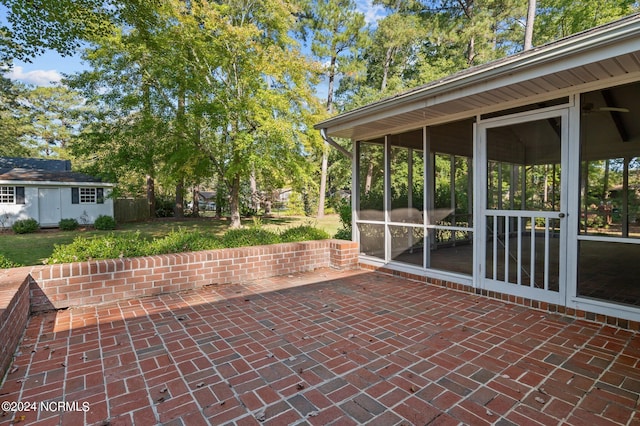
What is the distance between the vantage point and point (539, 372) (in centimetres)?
236

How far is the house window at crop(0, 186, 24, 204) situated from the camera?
543 inches

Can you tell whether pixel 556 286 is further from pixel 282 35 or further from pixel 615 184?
pixel 282 35

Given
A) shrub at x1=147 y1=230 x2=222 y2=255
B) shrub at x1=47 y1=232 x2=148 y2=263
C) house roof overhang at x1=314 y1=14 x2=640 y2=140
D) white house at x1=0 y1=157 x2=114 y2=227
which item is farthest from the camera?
white house at x1=0 y1=157 x2=114 y2=227

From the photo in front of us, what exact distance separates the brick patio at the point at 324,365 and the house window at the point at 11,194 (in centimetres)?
1456

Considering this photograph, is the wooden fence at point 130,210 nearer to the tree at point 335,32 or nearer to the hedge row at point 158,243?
the tree at point 335,32

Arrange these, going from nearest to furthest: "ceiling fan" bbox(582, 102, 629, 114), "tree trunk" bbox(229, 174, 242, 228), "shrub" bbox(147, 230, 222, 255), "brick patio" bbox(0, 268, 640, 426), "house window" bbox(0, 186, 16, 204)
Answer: "brick patio" bbox(0, 268, 640, 426) → "ceiling fan" bbox(582, 102, 629, 114) → "shrub" bbox(147, 230, 222, 255) → "tree trunk" bbox(229, 174, 242, 228) → "house window" bbox(0, 186, 16, 204)

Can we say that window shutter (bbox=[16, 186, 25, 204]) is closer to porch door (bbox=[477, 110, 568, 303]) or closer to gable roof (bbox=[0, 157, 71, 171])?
gable roof (bbox=[0, 157, 71, 171])

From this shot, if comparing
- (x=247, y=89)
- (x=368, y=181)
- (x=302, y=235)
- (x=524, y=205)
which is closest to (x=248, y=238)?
(x=302, y=235)

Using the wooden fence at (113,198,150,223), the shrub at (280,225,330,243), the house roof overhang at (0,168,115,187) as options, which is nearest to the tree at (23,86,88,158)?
the house roof overhang at (0,168,115,187)

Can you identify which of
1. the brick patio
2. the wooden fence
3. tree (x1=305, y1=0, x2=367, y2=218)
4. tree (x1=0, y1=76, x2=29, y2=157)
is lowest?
the brick patio

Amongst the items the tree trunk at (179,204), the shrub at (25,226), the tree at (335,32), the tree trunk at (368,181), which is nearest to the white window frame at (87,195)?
the shrub at (25,226)

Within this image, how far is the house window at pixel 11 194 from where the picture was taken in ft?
45.2

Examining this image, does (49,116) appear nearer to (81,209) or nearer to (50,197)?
(50,197)

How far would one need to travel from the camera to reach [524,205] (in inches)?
157
